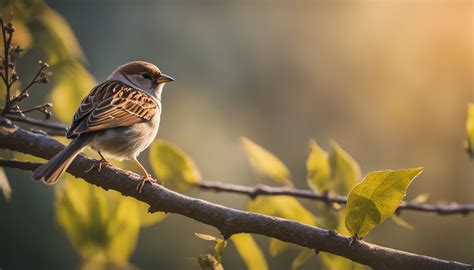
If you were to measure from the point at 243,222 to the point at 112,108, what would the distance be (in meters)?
1.38

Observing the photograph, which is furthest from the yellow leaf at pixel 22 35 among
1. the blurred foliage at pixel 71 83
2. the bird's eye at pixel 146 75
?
the bird's eye at pixel 146 75

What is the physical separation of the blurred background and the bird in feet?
4.82

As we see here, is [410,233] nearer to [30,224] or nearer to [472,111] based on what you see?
[30,224]

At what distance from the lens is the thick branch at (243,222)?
1507mm

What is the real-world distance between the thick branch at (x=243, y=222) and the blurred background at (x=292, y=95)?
295 cm

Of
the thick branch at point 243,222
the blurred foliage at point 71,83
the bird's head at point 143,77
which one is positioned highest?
the blurred foliage at point 71,83

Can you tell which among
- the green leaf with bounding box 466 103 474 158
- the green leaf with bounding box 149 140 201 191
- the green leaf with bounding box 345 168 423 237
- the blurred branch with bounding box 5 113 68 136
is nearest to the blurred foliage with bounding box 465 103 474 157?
the green leaf with bounding box 466 103 474 158

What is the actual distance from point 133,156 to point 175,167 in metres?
0.39

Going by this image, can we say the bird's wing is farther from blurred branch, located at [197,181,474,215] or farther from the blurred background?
the blurred background

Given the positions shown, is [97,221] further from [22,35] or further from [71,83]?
[22,35]

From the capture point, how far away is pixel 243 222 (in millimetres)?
1584

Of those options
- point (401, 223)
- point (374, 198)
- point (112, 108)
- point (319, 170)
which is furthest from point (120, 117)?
point (374, 198)

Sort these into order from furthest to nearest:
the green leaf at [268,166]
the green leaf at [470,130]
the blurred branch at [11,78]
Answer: the green leaf at [268,166]
the green leaf at [470,130]
the blurred branch at [11,78]

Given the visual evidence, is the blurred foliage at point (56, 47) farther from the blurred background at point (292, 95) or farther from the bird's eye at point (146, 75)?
the blurred background at point (292, 95)
